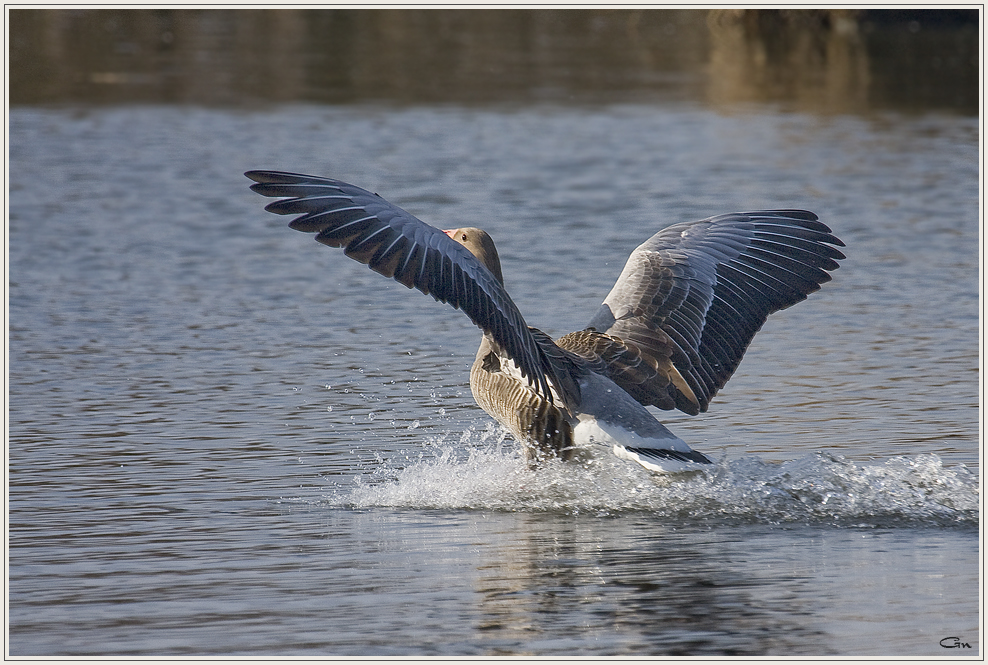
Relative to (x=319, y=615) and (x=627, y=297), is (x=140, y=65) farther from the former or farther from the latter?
(x=319, y=615)

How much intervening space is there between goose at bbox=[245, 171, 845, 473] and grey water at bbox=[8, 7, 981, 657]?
264 mm

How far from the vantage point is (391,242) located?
18.4 feet

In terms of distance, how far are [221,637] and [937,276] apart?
7.76m

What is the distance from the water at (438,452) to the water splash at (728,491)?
1cm

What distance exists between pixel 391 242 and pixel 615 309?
169 cm

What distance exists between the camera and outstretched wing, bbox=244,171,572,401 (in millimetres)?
5543

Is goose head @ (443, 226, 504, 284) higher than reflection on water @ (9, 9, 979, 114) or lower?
lower

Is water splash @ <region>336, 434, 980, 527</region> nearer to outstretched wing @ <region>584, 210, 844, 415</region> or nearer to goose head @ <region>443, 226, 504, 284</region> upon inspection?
outstretched wing @ <region>584, 210, 844, 415</region>

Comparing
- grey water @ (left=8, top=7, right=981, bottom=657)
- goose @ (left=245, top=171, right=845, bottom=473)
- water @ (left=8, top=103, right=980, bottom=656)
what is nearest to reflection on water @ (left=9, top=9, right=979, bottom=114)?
grey water @ (left=8, top=7, right=981, bottom=657)

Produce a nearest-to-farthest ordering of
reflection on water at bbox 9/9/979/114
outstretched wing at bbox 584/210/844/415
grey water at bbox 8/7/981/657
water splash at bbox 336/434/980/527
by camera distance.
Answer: grey water at bbox 8/7/981/657 < water splash at bbox 336/434/980/527 < outstretched wing at bbox 584/210/844/415 < reflection on water at bbox 9/9/979/114

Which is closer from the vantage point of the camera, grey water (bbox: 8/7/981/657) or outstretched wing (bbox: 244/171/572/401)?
grey water (bbox: 8/7/981/657)

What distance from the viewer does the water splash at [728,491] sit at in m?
5.96
